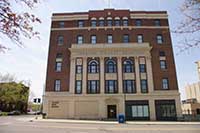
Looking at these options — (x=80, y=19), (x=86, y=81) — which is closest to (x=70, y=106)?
(x=86, y=81)

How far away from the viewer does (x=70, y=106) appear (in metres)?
37.0

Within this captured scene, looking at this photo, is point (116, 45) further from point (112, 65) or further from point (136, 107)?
point (136, 107)

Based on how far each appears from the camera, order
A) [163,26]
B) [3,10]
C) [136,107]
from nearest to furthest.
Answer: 1. [3,10]
2. [136,107]
3. [163,26]

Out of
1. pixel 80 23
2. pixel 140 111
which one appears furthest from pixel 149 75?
pixel 80 23

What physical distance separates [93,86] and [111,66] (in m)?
5.24

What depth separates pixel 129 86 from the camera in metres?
37.8

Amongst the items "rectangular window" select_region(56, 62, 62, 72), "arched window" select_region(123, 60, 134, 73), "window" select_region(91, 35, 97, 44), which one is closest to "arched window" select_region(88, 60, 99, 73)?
"window" select_region(91, 35, 97, 44)

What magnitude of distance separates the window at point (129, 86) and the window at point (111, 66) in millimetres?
3095

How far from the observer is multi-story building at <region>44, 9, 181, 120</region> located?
121 ft

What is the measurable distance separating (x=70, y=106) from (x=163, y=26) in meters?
24.9

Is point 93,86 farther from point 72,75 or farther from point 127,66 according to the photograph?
point 127,66

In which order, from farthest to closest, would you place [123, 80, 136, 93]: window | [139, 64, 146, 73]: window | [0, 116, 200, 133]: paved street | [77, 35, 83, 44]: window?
[77, 35, 83, 44]: window
[139, 64, 146, 73]: window
[123, 80, 136, 93]: window
[0, 116, 200, 133]: paved street

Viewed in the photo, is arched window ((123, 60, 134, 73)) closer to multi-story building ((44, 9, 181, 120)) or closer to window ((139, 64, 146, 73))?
multi-story building ((44, 9, 181, 120))

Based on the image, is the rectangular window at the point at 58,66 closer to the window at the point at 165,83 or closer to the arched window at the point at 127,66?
the arched window at the point at 127,66
